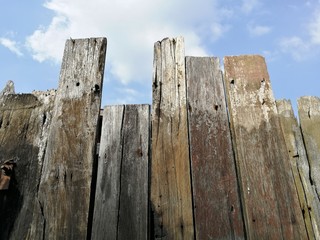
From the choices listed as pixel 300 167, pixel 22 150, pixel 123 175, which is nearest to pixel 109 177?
pixel 123 175

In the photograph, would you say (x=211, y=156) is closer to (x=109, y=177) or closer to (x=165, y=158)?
(x=165, y=158)

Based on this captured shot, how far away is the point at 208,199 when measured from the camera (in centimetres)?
179

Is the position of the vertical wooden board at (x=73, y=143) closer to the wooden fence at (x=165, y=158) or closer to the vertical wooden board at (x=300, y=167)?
the wooden fence at (x=165, y=158)

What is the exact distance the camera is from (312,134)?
2.05 m

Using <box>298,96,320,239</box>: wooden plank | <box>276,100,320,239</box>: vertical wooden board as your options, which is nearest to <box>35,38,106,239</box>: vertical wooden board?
<box>276,100,320,239</box>: vertical wooden board

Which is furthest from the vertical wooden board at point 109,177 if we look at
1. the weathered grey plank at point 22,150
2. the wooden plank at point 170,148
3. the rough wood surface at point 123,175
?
the weathered grey plank at point 22,150

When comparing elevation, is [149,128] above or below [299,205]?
above

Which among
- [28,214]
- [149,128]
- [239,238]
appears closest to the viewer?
[239,238]

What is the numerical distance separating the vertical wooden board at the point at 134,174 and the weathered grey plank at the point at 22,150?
55cm

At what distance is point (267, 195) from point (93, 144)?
111cm

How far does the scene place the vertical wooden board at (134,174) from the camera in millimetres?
1753

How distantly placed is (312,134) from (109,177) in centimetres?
137

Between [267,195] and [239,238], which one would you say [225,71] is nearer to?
[267,195]

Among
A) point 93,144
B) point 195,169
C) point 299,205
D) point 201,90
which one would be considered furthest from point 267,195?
point 93,144
